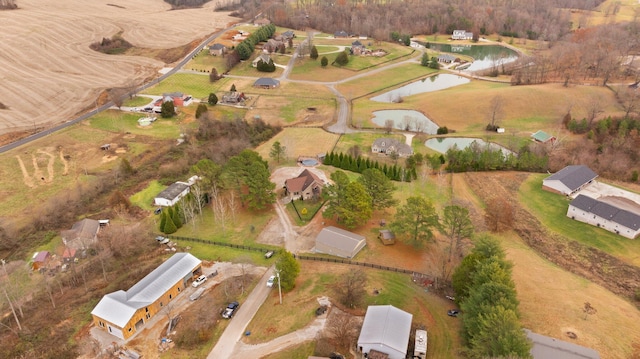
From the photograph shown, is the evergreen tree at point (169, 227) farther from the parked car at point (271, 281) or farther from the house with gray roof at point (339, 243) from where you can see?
the house with gray roof at point (339, 243)

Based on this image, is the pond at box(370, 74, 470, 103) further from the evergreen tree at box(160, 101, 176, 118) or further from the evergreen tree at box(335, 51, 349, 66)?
the evergreen tree at box(160, 101, 176, 118)

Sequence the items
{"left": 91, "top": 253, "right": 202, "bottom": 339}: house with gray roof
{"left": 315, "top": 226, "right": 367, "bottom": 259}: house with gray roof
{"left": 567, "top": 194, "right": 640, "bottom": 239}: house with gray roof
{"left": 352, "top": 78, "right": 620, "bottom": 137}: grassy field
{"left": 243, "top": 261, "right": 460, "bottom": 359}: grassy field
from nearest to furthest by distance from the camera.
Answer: {"left": 243, "top": 261, "right": 460, "bottom": 359}: grassy field → {"left": 91, "top": 253, "right": 202, "bottom": 339}: house with gray roof → {"left": 315, "top": 226, "right": 367, "bottom": 259}: house with gray roof → {"left": 567, "top": 194, "right": 640, "bottom": 239}: house with gray roof → {"left": 352, "top": 78, "right": 620, "bottom": 137}: grassy field

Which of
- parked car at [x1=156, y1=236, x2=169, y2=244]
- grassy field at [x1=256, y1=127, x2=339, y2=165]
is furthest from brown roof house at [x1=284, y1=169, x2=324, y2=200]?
parked car at [x1=156, y1=236, x2=169, y2=244]

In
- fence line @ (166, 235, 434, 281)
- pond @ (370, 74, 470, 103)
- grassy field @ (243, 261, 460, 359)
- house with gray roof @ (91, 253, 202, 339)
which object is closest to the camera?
grassy field @ (243, 261, 460, 359)

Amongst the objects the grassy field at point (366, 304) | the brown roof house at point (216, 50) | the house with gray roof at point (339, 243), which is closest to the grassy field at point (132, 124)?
the house with gray roof at point (339, 243)

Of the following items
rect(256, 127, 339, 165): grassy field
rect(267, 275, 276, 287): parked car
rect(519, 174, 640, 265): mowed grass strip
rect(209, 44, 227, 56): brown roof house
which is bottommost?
rect(519, 174, 640, 265): mowed grass strip

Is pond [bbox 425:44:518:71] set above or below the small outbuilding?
above

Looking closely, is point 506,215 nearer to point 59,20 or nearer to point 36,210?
point 36,210
